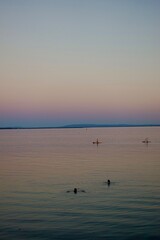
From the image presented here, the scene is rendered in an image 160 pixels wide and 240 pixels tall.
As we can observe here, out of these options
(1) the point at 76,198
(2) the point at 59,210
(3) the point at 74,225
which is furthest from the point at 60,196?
(3) the point at 74,225

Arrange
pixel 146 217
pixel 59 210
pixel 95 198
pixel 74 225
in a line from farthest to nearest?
1. pixel 95 198
2. pixel 59 210
3. pixel 146 217
4. pixel 74 225

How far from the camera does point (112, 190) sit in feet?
136

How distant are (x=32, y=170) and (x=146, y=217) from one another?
3497 centimetres

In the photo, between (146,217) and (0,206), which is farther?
(0,206)

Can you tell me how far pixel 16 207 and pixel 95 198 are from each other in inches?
341

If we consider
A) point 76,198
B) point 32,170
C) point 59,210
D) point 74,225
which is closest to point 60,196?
point 76,198

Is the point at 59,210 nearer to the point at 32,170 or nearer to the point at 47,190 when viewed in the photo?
the point at 47,190

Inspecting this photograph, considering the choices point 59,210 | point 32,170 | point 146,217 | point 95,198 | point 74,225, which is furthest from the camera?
point 32,170

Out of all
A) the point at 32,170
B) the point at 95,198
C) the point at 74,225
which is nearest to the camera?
the point at 74,225

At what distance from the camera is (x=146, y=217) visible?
29.5 m

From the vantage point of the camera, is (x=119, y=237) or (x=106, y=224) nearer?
(x=119, y=237)

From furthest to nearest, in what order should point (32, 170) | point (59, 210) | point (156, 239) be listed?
point (32, 170), point (59, 210), point (156, 239)

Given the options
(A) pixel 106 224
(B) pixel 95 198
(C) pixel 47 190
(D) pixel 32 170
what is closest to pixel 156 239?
(A) pixel 106 224

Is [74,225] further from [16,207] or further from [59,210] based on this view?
[16,207]
